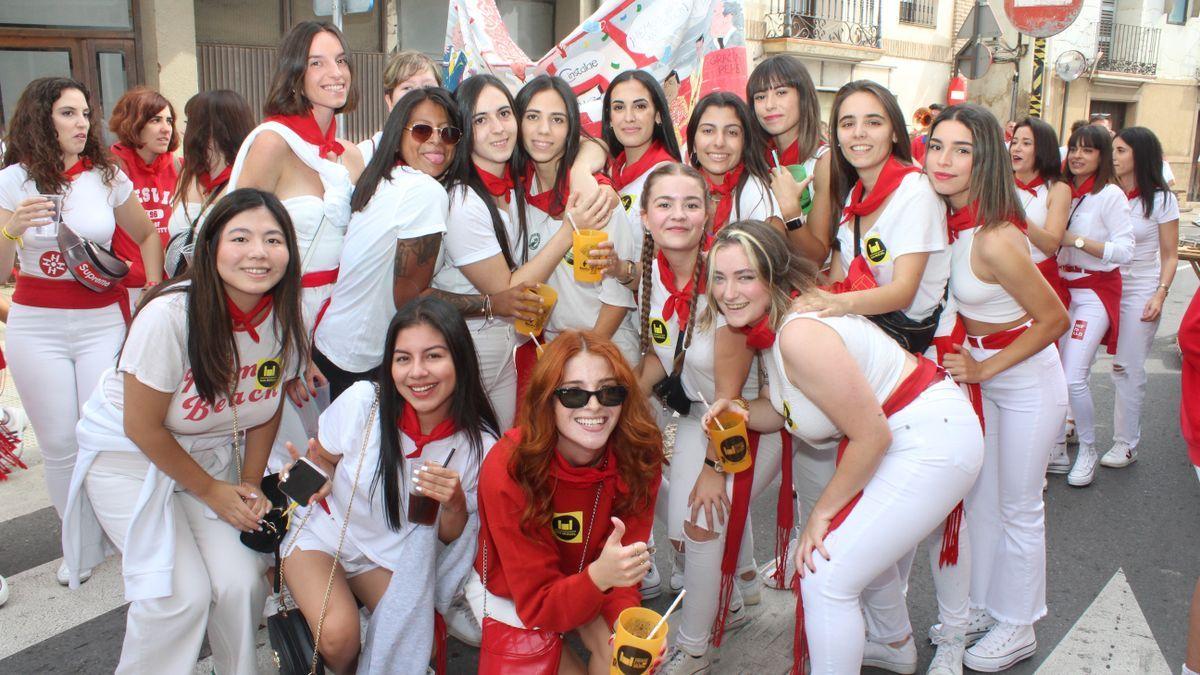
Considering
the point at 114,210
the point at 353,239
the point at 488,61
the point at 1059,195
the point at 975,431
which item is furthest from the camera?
the point at 488,61

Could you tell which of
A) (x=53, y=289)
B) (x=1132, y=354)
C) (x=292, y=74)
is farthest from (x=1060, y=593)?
(x=53, y=289)

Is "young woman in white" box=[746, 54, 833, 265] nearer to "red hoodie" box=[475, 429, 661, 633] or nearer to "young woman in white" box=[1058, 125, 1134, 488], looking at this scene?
"red hoodie" box=[475, 429, 661, 633]

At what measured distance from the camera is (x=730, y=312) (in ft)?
9.37

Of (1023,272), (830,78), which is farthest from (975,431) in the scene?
(830,78)

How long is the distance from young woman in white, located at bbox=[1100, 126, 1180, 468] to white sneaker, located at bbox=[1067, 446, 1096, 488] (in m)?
0.28

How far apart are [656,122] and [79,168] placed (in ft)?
8.31

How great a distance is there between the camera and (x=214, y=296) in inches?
108

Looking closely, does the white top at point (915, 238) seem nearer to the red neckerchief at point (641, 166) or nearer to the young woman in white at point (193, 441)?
the red neckerchief at point (641, 166)

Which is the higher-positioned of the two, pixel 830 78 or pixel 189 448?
pixel 830 78

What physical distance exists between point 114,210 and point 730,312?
2916 millimetres

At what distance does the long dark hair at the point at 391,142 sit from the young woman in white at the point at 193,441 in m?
0.47

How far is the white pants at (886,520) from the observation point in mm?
2619

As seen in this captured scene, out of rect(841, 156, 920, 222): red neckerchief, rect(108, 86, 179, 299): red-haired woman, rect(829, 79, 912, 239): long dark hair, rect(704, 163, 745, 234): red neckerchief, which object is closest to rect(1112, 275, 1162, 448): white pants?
rect(829, 79, 912, 239): long dark hair

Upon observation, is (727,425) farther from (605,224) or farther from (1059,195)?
(1059,195)
